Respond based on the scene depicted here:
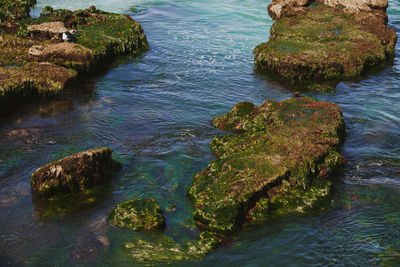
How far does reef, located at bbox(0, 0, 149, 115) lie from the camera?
11.6 m

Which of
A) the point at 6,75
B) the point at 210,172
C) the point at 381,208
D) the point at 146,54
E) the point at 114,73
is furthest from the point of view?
the point at 146,54

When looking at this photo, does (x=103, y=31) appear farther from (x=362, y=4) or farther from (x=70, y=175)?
(x=362, y=4)

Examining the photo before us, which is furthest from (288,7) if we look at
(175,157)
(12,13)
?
(175,157)

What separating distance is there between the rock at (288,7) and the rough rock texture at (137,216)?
15.9 m

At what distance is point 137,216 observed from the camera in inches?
265

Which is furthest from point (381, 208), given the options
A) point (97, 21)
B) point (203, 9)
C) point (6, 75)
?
point (203, 9)

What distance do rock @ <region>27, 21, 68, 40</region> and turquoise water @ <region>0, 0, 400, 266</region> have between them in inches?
104

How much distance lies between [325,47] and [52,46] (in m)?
10.8

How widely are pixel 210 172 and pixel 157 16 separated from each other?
1921 centimetres

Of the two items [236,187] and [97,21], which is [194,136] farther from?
[97,21]

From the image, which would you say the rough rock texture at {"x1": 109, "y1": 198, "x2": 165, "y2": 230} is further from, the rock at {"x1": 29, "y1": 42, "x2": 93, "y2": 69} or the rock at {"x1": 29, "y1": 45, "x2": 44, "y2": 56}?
the rock at {"x1": 29, "y1": 45, "x2": 44, "y2": 56}

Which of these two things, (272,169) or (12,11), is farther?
(12,11)

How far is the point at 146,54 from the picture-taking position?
56.5ft

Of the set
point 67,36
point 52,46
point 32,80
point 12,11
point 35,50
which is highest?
point 12,11
